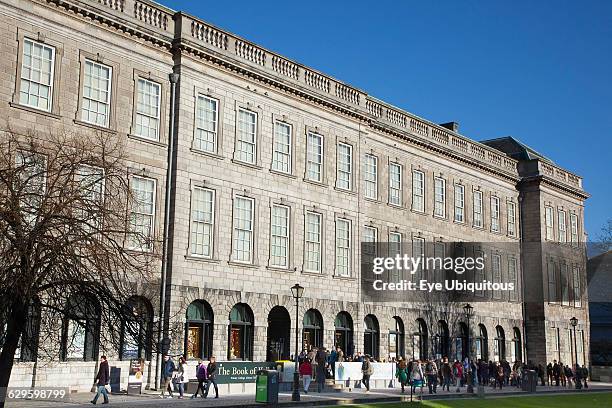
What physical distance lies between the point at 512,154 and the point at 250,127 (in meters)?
35.0

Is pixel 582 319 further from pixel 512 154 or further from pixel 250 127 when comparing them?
pixel 250 127

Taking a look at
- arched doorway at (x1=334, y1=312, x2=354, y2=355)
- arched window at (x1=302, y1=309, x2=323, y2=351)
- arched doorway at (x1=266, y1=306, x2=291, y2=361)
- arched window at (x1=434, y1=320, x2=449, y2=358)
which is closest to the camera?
arched doorway at (x1=266, y1=306, x2=291, y2=361)

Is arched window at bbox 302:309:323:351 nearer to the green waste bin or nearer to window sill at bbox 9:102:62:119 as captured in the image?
the green waste bin

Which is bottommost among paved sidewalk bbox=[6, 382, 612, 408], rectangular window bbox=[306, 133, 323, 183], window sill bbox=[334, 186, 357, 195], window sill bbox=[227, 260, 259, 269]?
paved sidewalk bbox=[6, 382, 612, 408]

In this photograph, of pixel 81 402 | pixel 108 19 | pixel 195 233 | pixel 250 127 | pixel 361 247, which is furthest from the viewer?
pixel 361 247

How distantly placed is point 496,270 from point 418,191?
1151 cm

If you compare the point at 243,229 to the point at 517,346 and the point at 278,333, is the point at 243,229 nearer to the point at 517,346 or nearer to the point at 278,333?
the point at 278,333

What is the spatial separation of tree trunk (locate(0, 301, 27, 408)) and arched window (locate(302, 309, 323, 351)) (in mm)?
22495

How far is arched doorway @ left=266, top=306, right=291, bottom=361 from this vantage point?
131 ft

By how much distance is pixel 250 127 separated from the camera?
1570 inches

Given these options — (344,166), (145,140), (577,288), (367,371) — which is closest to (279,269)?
(367,371)

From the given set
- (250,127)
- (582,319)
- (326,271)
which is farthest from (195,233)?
(582,319)

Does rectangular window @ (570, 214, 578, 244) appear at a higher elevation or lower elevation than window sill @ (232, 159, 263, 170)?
higher

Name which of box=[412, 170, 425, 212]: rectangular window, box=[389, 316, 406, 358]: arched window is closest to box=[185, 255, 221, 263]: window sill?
box=[389, 316, 406, 358]: arched window
